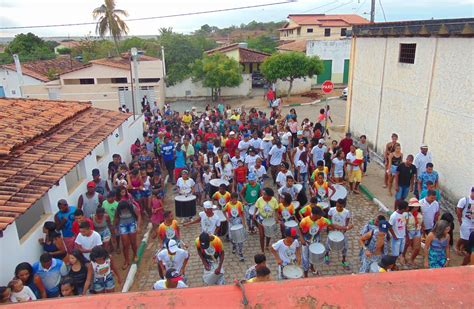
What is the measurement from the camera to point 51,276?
5.77 m

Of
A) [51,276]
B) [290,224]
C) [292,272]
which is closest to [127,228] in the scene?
[51,276]

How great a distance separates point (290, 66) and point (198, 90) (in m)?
8.77

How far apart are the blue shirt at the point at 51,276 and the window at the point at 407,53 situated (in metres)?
11.2

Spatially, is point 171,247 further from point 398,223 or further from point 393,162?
point 393,162

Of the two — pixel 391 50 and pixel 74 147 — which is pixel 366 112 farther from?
pixel 74 147

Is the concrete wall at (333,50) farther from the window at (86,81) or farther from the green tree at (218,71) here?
the window at (86,81)

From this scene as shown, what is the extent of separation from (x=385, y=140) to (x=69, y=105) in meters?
11.0

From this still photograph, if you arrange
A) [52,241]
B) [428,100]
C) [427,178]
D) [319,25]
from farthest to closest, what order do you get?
[319,25] → [428,100] → [427,178] → [52,241]

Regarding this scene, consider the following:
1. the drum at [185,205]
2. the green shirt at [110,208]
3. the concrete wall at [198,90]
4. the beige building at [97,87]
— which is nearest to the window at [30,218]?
the green shirt at [110,208]

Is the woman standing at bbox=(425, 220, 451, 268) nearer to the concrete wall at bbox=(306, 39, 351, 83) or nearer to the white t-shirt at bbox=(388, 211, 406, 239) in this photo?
the white t-shirt at bbox=(388, 211, 406, 239)

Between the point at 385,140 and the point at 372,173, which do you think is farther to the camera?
the point at 385,140

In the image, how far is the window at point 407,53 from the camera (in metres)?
11.9

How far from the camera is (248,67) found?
3781 centimetres

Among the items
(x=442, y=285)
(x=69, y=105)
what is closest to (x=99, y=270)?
(x=442, y=285)
